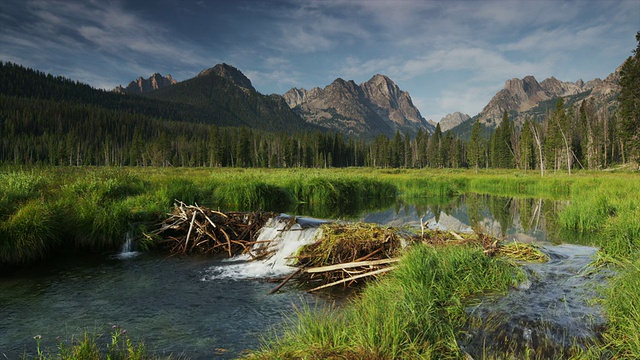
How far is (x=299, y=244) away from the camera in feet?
35.4

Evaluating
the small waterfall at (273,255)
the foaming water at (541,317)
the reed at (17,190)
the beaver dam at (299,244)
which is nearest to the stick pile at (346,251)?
the beaver dam at (299,244)

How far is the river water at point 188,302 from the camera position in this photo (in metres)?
5.47

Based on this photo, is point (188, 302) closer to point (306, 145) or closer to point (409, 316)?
point (409, 316)

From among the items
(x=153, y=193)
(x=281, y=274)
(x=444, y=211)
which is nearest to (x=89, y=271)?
(x=281, y=274)

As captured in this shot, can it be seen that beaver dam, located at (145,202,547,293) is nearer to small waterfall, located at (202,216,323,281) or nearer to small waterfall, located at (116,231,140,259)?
small waterfall, located at (202,216,323,281)

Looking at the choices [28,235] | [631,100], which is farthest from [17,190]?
[631,100]

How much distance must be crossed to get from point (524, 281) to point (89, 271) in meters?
11.5

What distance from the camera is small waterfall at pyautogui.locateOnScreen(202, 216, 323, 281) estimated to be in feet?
32.0

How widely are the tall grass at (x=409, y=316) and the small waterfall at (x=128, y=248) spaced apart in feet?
29.5

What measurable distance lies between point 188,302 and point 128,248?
6252 millimetres

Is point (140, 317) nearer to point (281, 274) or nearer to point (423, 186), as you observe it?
Answer: point (281, 274)

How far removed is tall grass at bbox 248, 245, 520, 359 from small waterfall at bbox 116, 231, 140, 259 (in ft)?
29.5

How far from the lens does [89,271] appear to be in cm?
1003

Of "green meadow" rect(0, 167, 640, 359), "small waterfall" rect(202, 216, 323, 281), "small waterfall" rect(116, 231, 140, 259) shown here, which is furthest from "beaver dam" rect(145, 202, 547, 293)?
"green meadow" rect(0, 167, 640, 359)
